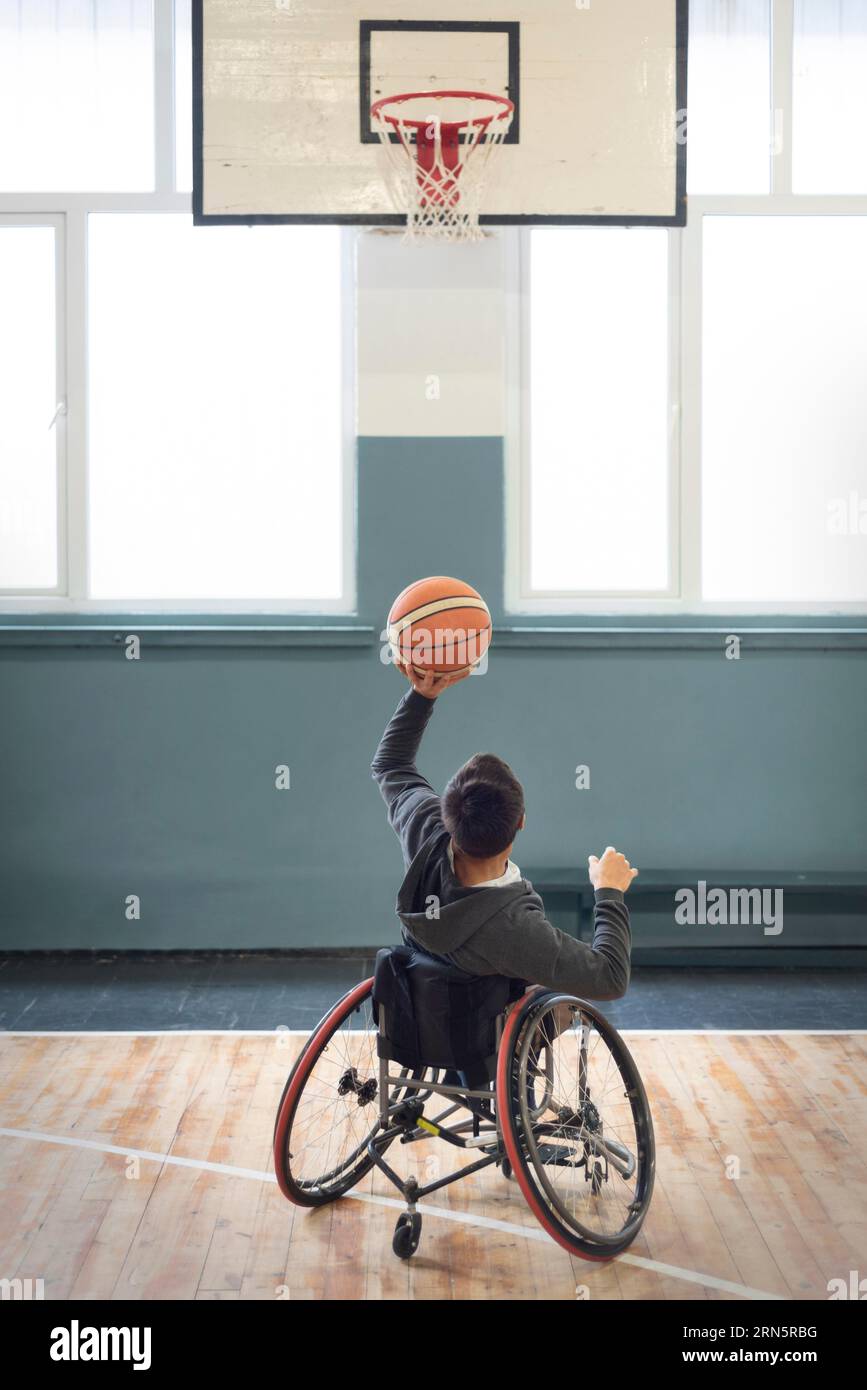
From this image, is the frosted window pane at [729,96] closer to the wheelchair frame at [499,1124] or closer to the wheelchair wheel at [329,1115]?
the wheelchair wheel at [329,1115]

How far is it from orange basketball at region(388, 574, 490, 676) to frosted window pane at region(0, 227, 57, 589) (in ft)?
7.76

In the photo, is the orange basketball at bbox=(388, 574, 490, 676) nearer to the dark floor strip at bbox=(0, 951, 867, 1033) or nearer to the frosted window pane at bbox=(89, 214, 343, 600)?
the dark floor strip at bbox=(0, 951, 867, 1033)

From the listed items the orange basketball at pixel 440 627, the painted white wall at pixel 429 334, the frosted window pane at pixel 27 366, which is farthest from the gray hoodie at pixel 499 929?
the frosted window pane at pixel 27 366

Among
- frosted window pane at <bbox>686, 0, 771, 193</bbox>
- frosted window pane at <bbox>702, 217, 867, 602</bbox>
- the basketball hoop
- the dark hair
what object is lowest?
the dark hair

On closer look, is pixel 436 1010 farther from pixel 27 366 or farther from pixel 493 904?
pixel 27 366

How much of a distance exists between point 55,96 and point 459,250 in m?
1.57

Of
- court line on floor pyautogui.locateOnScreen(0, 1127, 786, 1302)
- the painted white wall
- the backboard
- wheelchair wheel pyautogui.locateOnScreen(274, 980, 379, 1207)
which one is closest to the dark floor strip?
wheelchair wheel pyautogui.locateOnScreen(274, 980, 379, 1207)

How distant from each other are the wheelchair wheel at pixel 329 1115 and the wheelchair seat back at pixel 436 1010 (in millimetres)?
106

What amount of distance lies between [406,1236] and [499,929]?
0.65 m

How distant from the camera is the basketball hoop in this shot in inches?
162

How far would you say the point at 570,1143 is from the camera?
3.14 meters

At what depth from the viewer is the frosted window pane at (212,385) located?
4.85m
